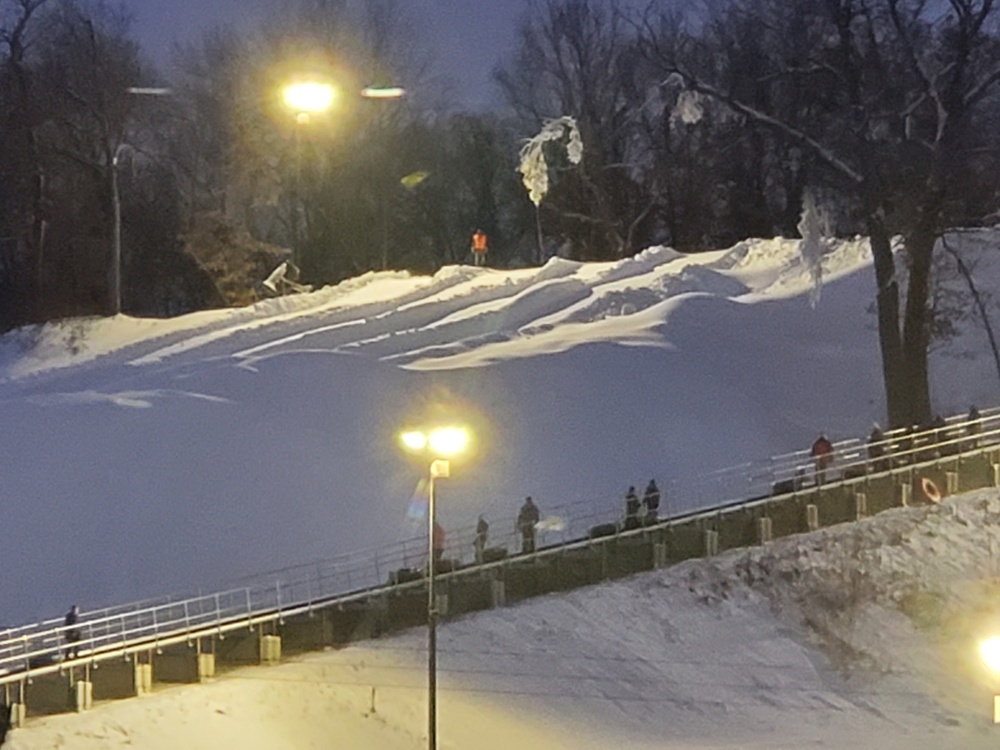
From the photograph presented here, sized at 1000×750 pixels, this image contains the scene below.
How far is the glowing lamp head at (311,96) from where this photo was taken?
42.0 feet

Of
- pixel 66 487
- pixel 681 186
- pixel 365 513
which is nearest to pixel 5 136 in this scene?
pixel 681 186

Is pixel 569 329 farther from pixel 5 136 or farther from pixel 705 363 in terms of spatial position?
pixel 5 136

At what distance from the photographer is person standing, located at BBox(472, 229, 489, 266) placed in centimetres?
A: 5294

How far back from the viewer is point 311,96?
12.8 meters

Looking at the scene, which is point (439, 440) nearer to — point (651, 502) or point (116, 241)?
point (651, 502)

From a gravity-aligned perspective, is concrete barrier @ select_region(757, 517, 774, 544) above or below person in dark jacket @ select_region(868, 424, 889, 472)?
below

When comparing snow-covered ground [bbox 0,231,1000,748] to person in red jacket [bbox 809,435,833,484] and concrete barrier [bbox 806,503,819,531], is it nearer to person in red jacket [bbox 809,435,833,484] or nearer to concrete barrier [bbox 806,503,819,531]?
concrete barrier [bbox 806,503,819,531]

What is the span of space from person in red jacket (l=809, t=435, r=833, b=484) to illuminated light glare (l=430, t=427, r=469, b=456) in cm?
1174

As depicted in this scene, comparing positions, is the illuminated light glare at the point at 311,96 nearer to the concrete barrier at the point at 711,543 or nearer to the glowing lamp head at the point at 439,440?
the glowing lamp head at the point at 439,440

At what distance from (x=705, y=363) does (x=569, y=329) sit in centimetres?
371

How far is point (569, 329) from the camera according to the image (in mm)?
38000

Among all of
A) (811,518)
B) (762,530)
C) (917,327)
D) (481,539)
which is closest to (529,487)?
(762,530)

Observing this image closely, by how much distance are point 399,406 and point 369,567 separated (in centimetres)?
681

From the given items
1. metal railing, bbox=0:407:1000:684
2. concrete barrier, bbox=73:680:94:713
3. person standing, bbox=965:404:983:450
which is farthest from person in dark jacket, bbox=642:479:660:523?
concrete barrier, bbox=73:680:94:713
